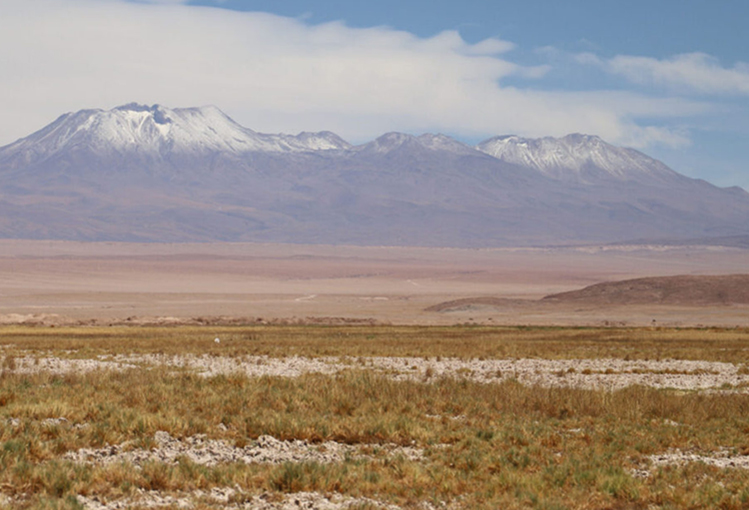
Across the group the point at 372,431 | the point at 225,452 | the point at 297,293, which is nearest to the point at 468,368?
the point at 372,431

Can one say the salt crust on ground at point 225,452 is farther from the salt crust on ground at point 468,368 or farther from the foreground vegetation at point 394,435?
the salt crust on ground at point 468,368

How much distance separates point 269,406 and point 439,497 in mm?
5795

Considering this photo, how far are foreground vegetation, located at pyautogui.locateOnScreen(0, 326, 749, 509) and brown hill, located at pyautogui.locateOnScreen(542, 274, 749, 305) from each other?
7817cm

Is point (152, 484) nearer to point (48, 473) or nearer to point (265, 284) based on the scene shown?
point (48, 473)

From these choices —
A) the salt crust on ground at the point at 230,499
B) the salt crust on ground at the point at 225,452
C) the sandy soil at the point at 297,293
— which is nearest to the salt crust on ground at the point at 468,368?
the salt crust on ground at the point at 225,452

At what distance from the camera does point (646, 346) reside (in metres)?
39.2

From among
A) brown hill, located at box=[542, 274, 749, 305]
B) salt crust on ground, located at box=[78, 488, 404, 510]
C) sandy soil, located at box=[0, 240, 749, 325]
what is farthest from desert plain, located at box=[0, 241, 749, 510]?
brown hill, located at box=[542, 274, 749, 305]

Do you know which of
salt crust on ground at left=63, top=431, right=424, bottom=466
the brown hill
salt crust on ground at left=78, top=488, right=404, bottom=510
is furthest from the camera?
the brown hill

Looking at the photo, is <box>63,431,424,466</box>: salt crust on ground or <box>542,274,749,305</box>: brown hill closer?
<box>63,431,424,466</box>: salt crust on ground

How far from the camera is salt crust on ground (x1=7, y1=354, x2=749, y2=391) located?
73.6 ft

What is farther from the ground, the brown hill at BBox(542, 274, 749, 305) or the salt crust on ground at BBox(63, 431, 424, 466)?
the salt crust on ground at BBox(63, 431, 424, 466)

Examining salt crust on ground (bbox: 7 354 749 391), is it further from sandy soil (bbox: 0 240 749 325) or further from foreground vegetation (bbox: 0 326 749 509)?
sandy soil (bbox: 0 240 749 325)

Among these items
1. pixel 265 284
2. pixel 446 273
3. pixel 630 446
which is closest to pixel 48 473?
pixel 630 446

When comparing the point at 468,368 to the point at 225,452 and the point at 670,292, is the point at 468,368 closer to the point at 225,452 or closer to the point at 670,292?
the point at 225,452
